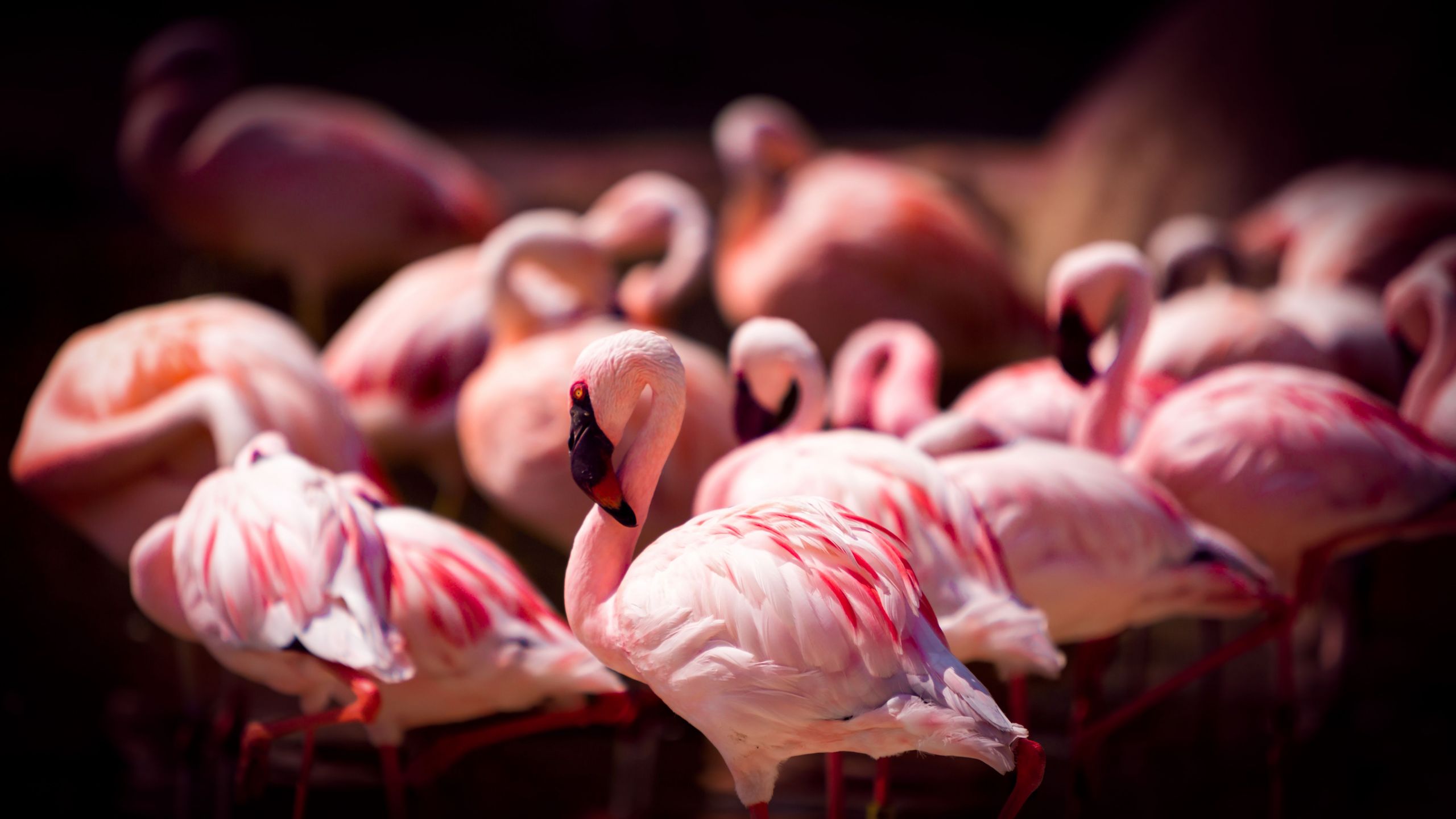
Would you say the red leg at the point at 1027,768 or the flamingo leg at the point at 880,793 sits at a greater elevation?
the red leg at the point at 1027,768

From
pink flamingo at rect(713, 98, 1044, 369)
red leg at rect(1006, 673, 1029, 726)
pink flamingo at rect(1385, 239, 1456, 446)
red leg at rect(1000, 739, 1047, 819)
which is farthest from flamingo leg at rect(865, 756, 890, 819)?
pink flamingo at rect(713, 98, 1044, 369)

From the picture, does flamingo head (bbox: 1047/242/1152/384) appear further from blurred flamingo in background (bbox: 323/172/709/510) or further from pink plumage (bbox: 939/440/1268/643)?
blurred flamingo in background (bbox: 323/172/709/510)

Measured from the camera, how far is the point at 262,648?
2432 mm

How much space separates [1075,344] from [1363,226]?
239 centimetres

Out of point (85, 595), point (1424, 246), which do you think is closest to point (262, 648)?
point (85, 595)

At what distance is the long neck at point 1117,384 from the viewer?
10.9 feet

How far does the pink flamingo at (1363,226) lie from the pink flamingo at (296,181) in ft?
10.0

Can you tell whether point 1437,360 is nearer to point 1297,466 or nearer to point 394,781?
point 1297,466

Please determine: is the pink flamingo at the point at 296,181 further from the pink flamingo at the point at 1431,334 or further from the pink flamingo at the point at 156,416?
the pink flamingo at the point at 1431,334

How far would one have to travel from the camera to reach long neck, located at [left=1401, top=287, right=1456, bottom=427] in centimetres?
376

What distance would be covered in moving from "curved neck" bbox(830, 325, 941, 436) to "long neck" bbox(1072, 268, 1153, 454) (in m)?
0.41

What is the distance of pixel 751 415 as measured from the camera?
3146mm

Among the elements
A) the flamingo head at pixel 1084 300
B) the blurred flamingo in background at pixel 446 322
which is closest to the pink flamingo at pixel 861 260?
the blurred flamingo in background at pixel 446 322

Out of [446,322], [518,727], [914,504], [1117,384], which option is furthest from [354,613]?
[446,322]
